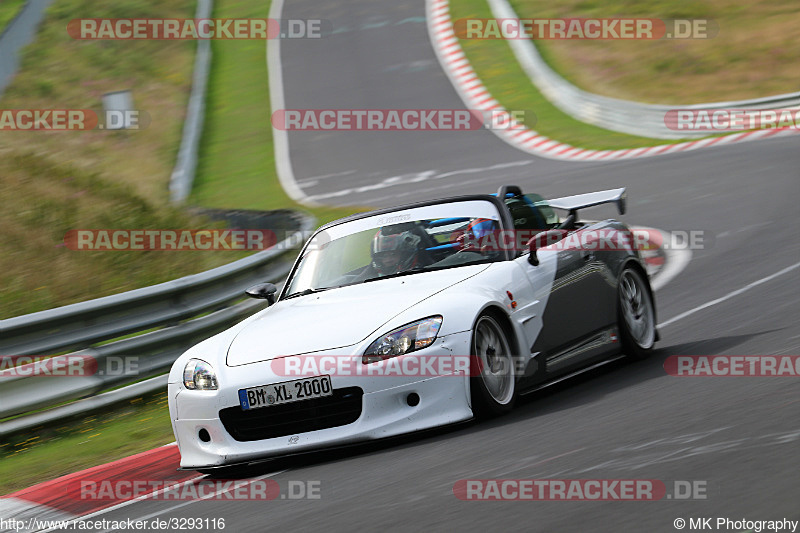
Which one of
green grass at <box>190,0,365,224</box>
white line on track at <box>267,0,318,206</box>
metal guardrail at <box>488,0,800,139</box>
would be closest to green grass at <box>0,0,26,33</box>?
green grass at <box>190,0,365,224</box>

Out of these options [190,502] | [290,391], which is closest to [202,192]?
[290,391]

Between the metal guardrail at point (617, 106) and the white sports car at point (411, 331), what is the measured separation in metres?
16.4

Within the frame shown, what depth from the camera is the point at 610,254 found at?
844 cm

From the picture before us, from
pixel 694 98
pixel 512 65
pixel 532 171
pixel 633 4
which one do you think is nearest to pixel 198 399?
pixel 532 171

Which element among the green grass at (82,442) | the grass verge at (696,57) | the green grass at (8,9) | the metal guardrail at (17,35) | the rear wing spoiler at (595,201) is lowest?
the green grass at (82,442)

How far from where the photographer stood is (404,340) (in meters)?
6.43

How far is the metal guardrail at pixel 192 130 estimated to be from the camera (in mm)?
25602

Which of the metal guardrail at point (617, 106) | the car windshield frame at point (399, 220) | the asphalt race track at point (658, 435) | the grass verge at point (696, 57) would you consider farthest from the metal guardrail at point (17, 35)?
the car windshield frame at point (399, 220)

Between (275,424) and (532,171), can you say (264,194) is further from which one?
(275,424)

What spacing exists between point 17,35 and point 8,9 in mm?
6979

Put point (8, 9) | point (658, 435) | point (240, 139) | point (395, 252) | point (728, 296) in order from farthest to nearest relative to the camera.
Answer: point (8, 9) < point (240, 139) < point (728, 296) < point (395, 252) < point (658, 435)

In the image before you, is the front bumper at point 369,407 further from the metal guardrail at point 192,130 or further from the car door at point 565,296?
the metal guardrail at point 192,130

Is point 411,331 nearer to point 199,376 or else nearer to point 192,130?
point 199,376

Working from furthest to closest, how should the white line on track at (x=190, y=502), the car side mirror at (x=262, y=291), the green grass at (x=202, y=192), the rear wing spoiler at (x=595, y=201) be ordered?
the rear wing spoiler at (x=595, y=201) < the green grass at (x=202, y=192) < the car side mirror at (x=262, y=291) < the white line on track at (x=190, y=502)
